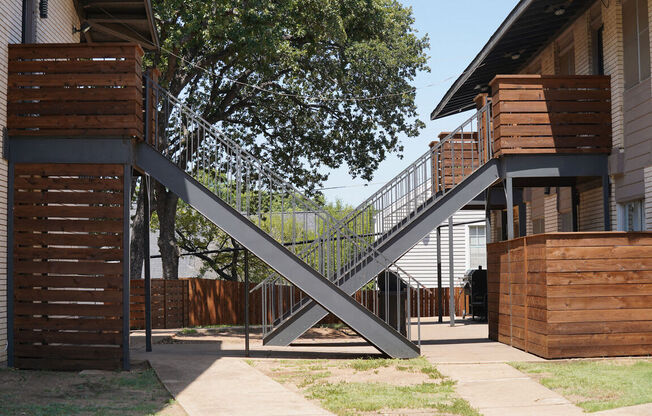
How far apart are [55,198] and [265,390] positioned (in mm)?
4580

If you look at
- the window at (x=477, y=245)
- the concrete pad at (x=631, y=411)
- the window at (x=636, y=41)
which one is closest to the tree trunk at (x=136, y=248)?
the window at (x=636, y=41)

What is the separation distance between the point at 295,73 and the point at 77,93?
12.3m

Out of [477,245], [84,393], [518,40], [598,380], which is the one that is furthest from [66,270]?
[477,245]

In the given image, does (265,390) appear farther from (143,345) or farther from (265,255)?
(143,345)

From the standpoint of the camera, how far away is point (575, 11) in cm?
1630

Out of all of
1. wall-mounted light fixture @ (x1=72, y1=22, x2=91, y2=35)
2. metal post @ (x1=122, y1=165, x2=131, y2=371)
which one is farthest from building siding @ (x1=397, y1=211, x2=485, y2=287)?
metal post @ (x1=122, y1=165, x2=131, y2=371)

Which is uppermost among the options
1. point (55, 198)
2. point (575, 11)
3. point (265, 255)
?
point (575, 11)

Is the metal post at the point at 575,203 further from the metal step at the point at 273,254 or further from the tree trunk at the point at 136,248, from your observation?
the tree trunk at the point at 136,248

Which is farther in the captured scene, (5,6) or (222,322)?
(222,322)

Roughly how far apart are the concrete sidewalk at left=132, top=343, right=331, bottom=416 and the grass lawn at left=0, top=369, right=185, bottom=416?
232 mm

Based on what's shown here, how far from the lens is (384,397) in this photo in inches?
364

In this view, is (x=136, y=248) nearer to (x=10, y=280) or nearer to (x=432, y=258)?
(x=10, y=280)

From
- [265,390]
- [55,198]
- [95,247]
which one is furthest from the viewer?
[95,247]

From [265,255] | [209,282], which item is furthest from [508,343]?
[209,282]
